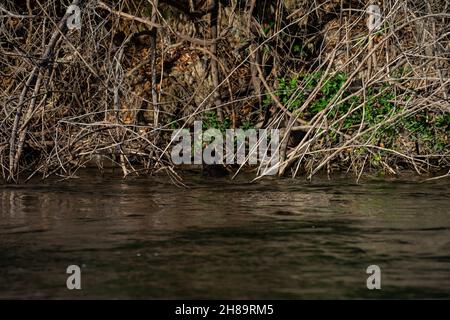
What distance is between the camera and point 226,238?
9.67m

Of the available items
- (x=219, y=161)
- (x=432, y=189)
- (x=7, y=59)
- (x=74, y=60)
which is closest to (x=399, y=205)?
(x=432, y=189)

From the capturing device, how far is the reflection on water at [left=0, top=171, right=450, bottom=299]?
775 cm

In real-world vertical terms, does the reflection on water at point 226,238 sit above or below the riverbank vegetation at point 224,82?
below

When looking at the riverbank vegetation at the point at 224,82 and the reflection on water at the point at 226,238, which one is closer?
the reflection on water at the point at 226,238

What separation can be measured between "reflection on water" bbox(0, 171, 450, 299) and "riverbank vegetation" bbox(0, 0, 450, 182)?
25.3 inches

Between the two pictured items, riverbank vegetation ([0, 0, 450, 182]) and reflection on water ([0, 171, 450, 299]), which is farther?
riverbank vegetation ([0, 0, 450, 182])

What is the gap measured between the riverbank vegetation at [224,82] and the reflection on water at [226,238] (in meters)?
0.64

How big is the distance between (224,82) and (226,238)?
5567 millimetres

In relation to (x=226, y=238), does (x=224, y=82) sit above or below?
above

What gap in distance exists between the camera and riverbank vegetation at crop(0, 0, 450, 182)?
1354cm

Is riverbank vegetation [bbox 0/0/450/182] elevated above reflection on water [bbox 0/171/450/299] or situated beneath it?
elevated above

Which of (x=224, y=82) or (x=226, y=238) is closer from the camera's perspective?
(x=226, y=238)

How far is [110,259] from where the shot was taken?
868 centimetres

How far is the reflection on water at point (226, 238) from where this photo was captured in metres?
7.75
